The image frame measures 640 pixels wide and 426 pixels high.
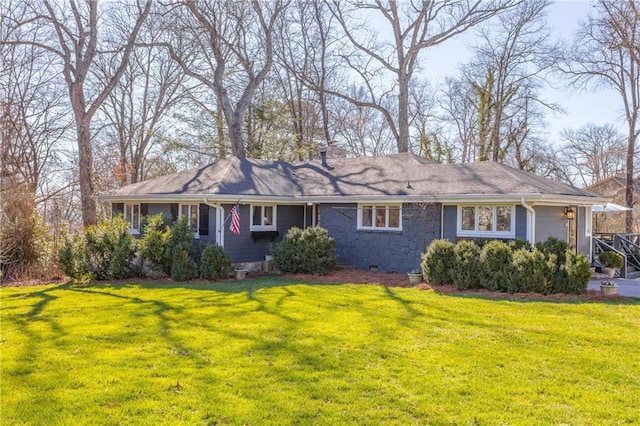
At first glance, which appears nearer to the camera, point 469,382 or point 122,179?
point 469,382

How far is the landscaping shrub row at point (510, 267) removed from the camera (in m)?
9.80

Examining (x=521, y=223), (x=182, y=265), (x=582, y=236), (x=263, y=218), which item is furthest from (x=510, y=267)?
(x=182, y=265)

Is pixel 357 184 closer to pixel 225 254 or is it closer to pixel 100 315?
pixel 225 254

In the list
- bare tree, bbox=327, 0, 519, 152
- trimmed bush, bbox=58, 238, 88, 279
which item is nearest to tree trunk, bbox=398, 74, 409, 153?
bare tree, bbox=327, 0, 519, 152

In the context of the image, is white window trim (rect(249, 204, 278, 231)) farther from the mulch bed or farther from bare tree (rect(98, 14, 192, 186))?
bare tree (rect(98, 14, 192, 186))

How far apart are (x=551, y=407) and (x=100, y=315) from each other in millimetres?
6803

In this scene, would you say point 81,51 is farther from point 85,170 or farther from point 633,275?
point 633,275

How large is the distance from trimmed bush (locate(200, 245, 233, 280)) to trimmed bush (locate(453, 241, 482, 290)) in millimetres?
5929

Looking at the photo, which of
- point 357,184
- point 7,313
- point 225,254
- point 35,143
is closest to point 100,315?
point 7,313

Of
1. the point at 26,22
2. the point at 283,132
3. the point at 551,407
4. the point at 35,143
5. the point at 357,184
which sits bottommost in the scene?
the point at 551,407

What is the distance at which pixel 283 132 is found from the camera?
2467cm

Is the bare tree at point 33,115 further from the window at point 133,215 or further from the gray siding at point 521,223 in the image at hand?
the gray siding at point 521,223

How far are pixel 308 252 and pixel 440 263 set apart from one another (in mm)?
3753

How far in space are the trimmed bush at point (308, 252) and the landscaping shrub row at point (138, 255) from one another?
5.26ft
